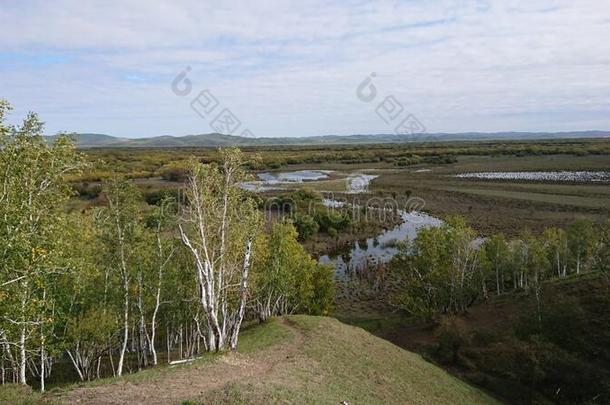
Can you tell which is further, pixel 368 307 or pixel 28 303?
pixel 368 307

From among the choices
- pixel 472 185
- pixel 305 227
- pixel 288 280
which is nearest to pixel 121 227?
pixel 288 280

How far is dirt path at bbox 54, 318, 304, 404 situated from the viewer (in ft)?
61.5

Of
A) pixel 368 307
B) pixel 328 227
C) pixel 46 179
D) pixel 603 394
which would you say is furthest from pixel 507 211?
pixel 46 179

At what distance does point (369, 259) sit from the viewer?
236 ft

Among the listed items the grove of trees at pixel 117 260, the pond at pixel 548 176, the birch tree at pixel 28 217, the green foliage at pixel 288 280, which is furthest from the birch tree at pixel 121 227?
the pond at pixel 548 176

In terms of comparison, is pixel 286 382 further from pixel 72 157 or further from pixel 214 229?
pixel 72 157

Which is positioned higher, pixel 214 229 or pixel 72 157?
pixel 72 157

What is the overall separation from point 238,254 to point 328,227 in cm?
5396

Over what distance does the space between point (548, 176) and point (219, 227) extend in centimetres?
12635

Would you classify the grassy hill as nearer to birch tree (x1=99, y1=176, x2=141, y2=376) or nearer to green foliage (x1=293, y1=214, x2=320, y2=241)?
birch tree (x1=99, y1=176, x2=141, y2=376)

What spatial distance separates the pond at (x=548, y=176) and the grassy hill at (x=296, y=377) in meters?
108

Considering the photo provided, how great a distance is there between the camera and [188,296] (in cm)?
3441

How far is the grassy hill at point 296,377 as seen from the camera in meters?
19.2

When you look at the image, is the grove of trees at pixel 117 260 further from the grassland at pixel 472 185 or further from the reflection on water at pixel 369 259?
the reflection on water at pixel 369 259
